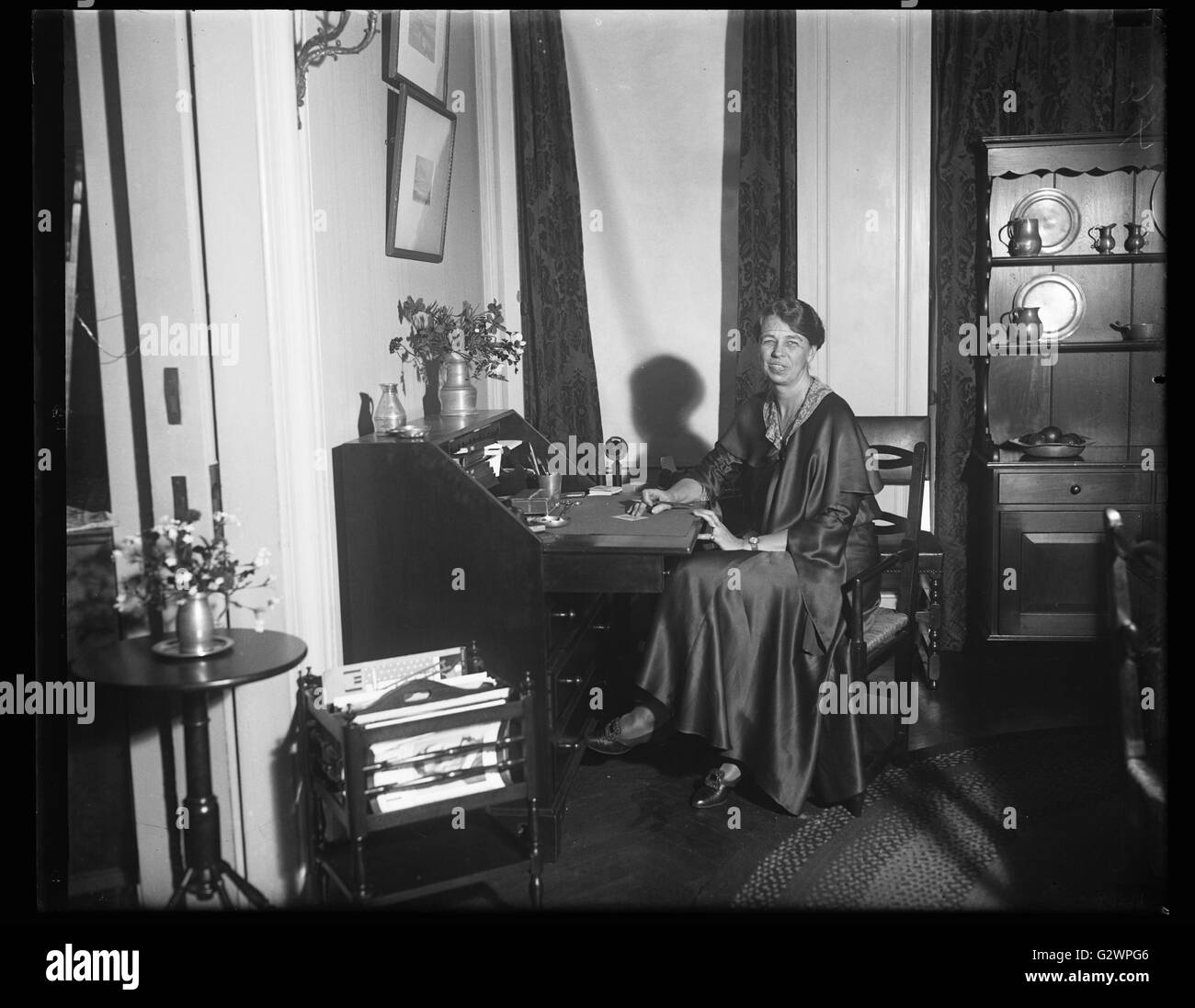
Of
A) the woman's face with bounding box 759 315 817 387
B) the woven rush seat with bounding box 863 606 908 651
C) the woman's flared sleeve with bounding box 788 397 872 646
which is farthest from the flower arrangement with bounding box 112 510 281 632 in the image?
the woven rush seat with bounding box 863 606 908 651

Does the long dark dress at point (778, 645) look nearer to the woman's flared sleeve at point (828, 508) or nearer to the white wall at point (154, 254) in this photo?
the woman's flared sleeve at point (828, 508)

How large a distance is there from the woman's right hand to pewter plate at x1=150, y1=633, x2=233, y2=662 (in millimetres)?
1483

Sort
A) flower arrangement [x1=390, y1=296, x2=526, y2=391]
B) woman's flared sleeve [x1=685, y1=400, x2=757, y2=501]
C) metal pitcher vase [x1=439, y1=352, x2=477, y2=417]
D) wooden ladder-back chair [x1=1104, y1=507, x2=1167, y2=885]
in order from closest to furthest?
wooden ladder-back chair [x1=1104, y1=507, x2=1167, y2=885], flower arrangement [x1=390, y1=296, x2=526, y2=391], metal pitcher vase [x1=439, y1=352, x2=477, y2=417], woman's flared sleeve [x1=685, y1=400, x2=757, y2=501]

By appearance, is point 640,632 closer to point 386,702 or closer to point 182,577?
point 386,702

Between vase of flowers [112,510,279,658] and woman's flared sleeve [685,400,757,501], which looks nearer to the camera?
vase of flowers [112,510,279,658]

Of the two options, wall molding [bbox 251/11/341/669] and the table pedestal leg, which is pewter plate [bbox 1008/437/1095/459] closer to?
wall molding [bbox 251/11/341/669]

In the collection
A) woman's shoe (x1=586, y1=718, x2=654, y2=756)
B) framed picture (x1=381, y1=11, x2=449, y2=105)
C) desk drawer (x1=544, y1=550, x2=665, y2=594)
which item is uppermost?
framed picture (x1=381, y1=11, x2=449, y2=105)

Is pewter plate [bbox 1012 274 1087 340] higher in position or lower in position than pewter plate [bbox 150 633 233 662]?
higher

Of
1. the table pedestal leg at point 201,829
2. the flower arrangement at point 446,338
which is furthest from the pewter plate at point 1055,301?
the table pedestal leg at point 201,829

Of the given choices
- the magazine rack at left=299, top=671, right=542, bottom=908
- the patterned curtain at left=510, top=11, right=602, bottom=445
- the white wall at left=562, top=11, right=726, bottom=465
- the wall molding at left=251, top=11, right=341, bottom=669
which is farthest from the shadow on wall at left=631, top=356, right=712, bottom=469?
Answer: the magazine rack at left=299, top=671, right=542, bottom=908

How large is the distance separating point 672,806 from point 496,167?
3.14m

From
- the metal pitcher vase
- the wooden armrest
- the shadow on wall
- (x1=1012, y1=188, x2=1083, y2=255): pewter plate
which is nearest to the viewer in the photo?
the wooden armrest

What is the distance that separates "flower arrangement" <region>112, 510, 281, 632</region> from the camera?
262cm

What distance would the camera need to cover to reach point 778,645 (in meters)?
3.61
